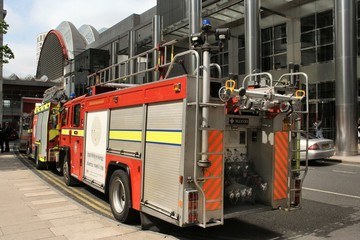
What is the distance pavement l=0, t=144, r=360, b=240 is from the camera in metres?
5.69

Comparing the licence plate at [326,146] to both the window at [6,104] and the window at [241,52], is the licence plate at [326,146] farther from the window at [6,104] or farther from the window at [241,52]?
the window at [6,104]

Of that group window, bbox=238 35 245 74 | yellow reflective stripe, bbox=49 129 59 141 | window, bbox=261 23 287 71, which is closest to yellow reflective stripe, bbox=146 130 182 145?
yellow reflective stripe, bbox=49 129 59 141

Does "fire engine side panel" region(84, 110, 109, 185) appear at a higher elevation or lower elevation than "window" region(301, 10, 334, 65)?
lower

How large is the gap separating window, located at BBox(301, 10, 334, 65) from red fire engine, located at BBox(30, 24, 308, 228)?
67.0 ft

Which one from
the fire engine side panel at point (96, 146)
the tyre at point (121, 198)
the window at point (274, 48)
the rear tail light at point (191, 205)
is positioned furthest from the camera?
the window at point (274, 48)

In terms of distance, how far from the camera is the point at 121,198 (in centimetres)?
662

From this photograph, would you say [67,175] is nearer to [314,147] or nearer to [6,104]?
[314,147]

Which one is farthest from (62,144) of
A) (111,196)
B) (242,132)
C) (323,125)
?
(323,125)

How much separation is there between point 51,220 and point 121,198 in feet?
4.39

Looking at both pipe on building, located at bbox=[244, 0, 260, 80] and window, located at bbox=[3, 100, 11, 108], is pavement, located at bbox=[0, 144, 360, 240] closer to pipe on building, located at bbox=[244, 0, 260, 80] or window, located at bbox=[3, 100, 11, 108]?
pipe on building, located at bbox=[244, 0, 260, 80]

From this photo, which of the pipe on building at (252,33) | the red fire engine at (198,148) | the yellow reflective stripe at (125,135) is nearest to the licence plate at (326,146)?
the red fire engine at (198,148)

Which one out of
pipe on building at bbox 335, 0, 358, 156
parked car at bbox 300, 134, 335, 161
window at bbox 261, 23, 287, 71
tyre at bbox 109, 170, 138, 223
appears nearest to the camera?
tyre at bbox 109, 170, 138, 223

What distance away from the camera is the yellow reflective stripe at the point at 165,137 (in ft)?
16.1

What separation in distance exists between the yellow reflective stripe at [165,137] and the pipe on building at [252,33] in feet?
65.4
